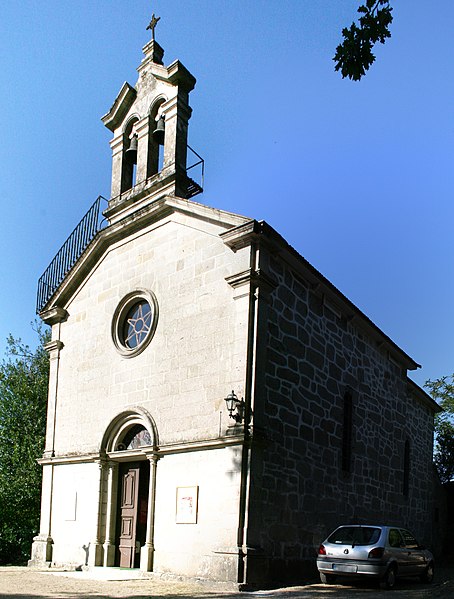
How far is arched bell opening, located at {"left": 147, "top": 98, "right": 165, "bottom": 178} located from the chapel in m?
0.04

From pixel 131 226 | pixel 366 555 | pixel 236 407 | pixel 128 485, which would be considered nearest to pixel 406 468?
pixel 366 555

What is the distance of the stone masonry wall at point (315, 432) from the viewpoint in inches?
514

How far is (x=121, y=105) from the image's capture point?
18.5m

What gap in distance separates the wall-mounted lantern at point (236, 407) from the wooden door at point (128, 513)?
13.3ft

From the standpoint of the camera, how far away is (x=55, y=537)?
16656 mm

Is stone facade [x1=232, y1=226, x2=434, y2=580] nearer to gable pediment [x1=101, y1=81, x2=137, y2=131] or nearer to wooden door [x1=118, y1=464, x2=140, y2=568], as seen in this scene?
wooden door [x1=118, y1=464, x2=140, y2=568]

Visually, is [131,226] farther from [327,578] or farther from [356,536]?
[327,578]

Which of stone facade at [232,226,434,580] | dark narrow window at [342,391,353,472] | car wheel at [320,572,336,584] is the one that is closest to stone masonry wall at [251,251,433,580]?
stone facade at [232,226,434,580]

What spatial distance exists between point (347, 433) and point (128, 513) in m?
5.67

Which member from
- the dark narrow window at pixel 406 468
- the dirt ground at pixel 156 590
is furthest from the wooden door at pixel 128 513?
the dark narrow window at pixel 406 468

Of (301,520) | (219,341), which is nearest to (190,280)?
(219,341)

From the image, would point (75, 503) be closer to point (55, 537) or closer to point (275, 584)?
point (55, 537)

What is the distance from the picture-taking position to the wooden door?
14.9m

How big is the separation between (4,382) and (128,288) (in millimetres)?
8736
